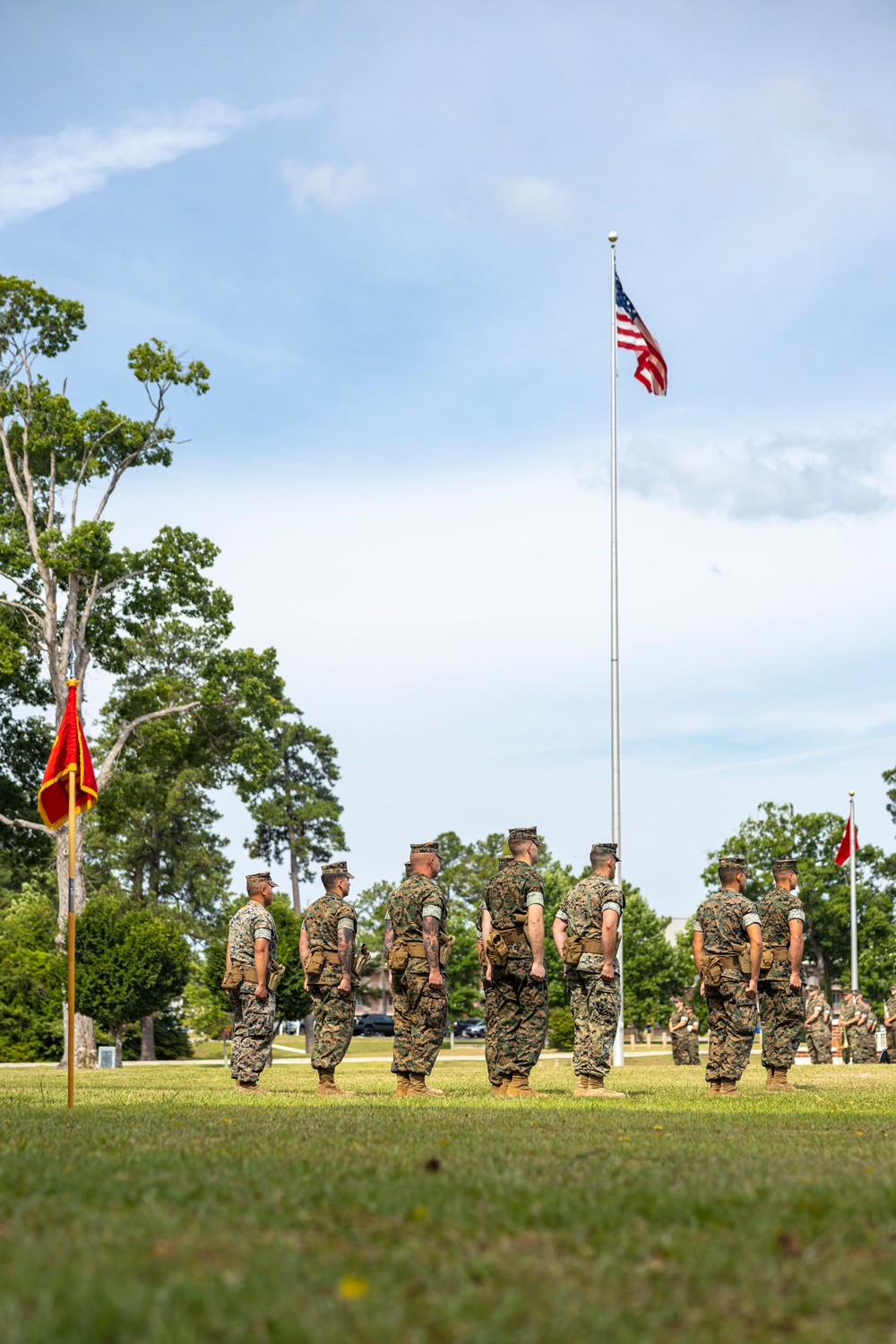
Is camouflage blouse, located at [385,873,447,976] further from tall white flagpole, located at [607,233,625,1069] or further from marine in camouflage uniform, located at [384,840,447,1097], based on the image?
tall white flagpole, located at [607,233,625,1069]

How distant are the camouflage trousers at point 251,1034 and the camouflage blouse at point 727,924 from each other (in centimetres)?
469

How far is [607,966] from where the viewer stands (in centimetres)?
1342

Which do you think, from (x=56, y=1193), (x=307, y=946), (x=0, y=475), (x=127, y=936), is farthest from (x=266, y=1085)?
(x=0, y=475)

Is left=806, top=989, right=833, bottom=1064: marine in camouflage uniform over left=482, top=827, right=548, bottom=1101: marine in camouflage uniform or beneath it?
beneath

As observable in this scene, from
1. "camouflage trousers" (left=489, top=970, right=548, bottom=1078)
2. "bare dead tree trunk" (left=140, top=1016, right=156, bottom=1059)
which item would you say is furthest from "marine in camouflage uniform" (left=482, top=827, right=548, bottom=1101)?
"bare dead tree trunk" (left=140, top=1016, right=156, bottom=1059)

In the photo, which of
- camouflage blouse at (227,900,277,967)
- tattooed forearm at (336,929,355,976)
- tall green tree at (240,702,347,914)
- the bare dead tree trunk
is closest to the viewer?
tattooed forearm at (336,929,355,976)

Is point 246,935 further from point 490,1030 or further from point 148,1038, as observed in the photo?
point 148,1038

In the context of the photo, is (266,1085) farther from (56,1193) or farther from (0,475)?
(0,475)

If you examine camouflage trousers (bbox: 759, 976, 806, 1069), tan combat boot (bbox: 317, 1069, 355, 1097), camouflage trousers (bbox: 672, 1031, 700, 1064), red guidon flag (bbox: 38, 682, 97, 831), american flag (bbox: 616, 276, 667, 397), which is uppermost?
american flag (bbox: 616, 276, 667, 397)

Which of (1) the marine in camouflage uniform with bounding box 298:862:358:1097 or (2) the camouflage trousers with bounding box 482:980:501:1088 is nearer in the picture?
(2) the camouflage trousers with bounding box 482:980:501:1088

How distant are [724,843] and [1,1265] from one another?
5872 centimetres

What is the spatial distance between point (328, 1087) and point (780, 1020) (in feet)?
17.6

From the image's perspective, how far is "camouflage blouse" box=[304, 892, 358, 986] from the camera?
587 inches

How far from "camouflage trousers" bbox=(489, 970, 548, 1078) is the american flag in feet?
58.0
